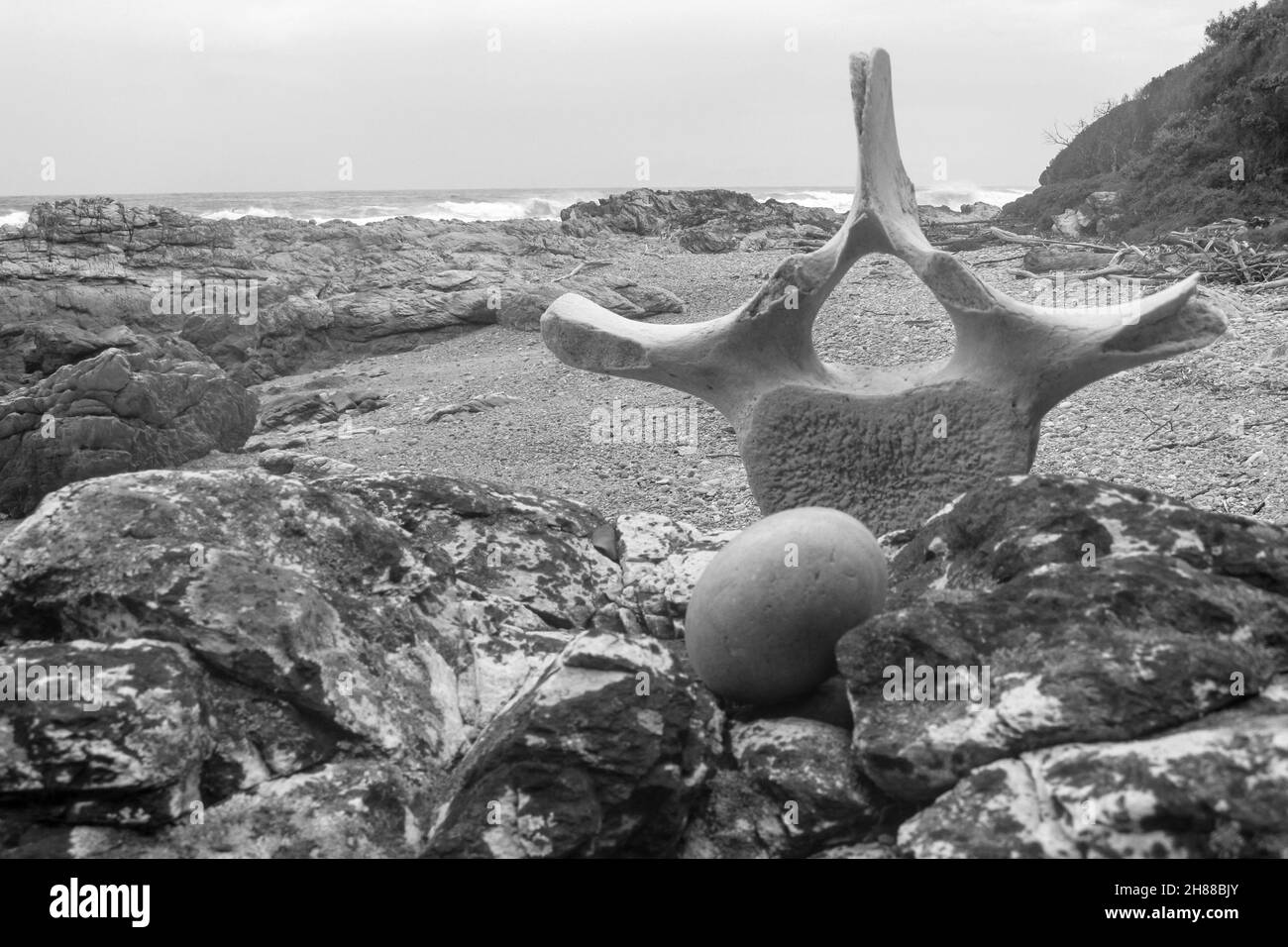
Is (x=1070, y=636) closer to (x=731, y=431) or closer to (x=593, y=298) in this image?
(x=731, y=431)

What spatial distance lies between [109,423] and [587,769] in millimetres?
8002

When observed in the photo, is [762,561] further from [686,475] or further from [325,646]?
[686,475]

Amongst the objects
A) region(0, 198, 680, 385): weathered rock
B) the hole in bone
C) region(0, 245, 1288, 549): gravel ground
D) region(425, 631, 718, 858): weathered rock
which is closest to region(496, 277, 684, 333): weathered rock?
region(0, 198, 680, 385): weathered rock

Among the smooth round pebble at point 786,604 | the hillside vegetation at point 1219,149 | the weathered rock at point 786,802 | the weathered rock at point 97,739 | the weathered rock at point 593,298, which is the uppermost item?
the hillside vegetation at point 1219,149

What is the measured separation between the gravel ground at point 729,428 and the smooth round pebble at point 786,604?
406 cm

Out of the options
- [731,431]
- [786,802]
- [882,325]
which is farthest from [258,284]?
[786,802]

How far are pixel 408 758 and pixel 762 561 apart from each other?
136 centimetres

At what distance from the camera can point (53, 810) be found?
3.48m

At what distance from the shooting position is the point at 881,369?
6.36 metres

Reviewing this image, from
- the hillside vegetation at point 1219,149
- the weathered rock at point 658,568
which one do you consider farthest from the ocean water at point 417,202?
the weathered rock at point 658,568

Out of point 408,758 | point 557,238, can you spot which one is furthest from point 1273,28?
point 408,758

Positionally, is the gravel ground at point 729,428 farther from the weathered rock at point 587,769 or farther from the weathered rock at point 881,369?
the weathered rock at point 587,769

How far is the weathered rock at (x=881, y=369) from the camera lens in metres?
5.58

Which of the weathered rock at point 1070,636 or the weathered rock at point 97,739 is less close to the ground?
the weathered rock at point 1070,636
